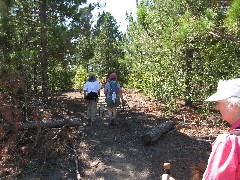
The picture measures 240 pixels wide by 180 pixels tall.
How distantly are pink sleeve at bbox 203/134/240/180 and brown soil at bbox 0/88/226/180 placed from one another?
19.1 feet

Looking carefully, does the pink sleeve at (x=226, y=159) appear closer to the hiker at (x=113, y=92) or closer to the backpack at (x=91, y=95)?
the hiker at (x=113, y=92)

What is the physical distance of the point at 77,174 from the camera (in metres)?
7.95

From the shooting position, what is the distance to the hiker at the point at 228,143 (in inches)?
78.5

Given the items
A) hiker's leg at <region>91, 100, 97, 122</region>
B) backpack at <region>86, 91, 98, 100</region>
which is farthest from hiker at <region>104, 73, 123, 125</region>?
hiker's leg at <region>91, 100, 97, 122</region>

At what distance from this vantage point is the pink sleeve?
Result: 1.99 meters

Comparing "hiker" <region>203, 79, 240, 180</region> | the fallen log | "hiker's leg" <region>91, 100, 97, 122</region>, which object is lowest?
the fallen log

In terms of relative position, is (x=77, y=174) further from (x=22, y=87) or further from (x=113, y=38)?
(x=113, y=38)

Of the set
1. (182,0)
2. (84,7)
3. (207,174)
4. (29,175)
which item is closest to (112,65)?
(84,7)

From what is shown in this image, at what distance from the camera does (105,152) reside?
891 cm

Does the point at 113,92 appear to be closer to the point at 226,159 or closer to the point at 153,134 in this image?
the point at 153,134

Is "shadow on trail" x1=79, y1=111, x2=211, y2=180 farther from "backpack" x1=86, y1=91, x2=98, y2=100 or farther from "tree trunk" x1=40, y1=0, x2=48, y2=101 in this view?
"tree trunk" x1=40, y1=0, x2=48, y2=101

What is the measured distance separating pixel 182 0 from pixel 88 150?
19.0 ft

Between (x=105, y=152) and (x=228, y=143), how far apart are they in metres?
7.12

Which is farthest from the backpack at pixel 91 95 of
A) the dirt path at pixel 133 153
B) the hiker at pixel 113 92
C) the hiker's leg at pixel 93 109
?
the dirt path at pixel 133 153
